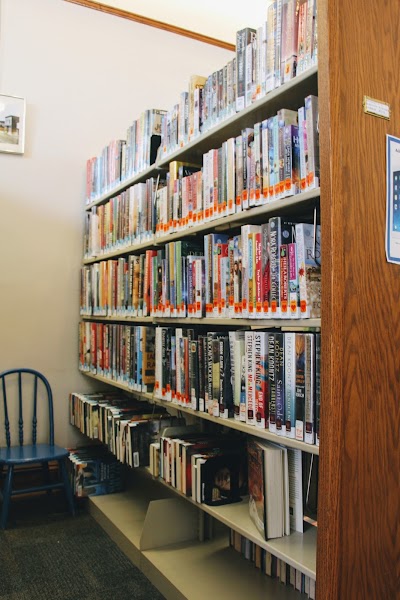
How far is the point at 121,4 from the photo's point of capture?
3.64 m

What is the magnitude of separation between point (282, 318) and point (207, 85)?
106 cm

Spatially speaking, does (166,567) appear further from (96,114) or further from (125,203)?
(96,114)

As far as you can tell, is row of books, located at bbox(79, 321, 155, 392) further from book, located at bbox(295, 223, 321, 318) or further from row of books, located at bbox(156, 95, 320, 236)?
book, located at bbox(295, 223, 321, 318)

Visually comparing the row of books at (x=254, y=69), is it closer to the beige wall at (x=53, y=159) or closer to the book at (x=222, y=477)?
the book at (x=222, y=477)

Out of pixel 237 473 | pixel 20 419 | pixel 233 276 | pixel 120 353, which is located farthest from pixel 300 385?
pixel 20 419

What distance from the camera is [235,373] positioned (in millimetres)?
1866

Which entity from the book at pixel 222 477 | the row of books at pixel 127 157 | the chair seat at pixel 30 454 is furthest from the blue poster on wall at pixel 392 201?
the chair seat at pixel 30 454

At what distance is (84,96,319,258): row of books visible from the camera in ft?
5.24

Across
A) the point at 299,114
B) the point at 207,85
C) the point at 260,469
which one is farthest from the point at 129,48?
the point at 260,469

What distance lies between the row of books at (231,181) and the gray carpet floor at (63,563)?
4.81 feet

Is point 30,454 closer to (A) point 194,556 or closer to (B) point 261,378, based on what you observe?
(A) point 194,556

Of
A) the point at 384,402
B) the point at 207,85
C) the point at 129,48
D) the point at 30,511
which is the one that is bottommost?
the point at 30,511

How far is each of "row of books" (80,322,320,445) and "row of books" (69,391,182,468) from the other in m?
0.17

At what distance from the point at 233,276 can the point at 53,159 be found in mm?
2138
